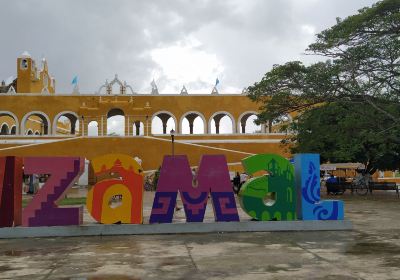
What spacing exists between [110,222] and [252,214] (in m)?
2.71

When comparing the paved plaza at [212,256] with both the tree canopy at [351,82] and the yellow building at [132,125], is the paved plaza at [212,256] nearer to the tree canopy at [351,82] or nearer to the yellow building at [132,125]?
the tree canopy at [351,82]

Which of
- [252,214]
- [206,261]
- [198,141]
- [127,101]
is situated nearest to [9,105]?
[127,101]

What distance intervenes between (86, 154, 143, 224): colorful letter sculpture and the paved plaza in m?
0.60

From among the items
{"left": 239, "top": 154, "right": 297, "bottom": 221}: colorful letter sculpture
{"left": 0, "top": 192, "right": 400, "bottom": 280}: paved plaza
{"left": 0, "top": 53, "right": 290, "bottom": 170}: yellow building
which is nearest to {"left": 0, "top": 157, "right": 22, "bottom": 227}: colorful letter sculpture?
{"left": 0, "top": 192, "right": 400, "bottom": 280}: paved plaza

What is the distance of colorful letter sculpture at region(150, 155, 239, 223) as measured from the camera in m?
8.89

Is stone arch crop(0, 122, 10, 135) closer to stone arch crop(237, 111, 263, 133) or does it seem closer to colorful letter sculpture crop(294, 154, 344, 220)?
stone arch crop(237, 111, 263, 133)

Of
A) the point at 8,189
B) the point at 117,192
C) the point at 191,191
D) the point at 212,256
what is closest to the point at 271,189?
the point at 191,191

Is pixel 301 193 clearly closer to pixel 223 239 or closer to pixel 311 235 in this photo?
pixel 311 235

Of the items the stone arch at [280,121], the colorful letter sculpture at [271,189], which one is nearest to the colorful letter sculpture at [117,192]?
the colorful letter sculpture at [271,189]

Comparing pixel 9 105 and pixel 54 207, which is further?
Result: pixel 9 105

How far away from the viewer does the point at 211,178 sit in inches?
355

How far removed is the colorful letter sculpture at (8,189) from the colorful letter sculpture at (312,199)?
17.6 feet

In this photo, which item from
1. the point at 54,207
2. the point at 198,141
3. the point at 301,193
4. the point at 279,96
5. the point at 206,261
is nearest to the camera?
the point at 206,261

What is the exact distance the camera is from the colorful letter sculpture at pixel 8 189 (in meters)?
8.44
